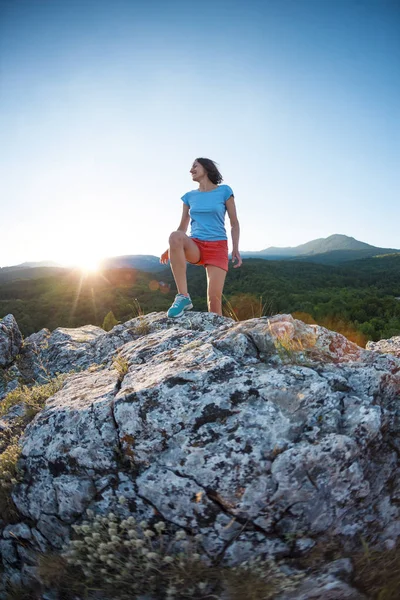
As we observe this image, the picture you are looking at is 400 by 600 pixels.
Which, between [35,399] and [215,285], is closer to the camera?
[35,399]

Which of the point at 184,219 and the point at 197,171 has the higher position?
the point at 197,171

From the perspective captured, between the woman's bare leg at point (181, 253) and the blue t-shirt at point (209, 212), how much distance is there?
29 centimetres

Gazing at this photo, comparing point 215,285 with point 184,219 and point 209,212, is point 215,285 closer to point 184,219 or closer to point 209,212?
point 209,212

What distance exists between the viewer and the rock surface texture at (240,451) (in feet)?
7.38

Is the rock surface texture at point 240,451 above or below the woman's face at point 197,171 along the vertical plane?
below

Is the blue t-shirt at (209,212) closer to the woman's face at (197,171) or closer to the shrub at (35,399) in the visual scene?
the woman's face at (197,171)

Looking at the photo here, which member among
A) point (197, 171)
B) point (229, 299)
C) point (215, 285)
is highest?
point (197, 171)

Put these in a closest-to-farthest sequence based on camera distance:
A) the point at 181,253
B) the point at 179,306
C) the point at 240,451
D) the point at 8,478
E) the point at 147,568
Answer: the point at 147,568
the point at 240,451
the point at 8,478
the point at 181,253
the point at 179,306

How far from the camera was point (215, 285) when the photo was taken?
543 centimetres

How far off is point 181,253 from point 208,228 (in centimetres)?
68

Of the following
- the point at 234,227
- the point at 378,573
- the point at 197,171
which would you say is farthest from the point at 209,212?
the point at 378,573

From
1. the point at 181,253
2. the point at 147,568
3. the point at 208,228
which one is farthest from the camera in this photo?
the point at 208,228

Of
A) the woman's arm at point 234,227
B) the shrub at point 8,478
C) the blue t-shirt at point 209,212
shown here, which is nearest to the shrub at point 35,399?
the shrub at point 8,478

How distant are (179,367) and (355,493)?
1.68m
